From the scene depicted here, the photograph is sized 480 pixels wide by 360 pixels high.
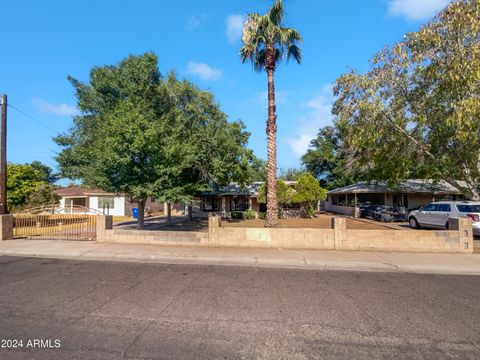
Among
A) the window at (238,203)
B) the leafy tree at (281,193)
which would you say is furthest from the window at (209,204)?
the leafy tree at (281,193)

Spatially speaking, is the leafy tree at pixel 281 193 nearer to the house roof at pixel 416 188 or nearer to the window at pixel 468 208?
the house roof at pixel 416 188

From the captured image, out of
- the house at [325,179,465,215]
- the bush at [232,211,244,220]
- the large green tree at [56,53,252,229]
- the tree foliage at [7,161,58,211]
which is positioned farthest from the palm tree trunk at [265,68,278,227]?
the tree foliage at [7,161,58,211]

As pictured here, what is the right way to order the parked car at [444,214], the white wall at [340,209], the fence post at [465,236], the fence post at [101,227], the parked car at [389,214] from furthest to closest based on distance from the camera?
the white wall at [340,209]
the parked car at [389,214]
the parked car at [444,214]
the fence post at [101,227]
the fence post at [465,236]

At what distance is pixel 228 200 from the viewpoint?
2984 centimetres

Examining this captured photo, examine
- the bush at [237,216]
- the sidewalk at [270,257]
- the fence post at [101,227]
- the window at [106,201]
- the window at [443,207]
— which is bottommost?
the sidewalk at [270,257]

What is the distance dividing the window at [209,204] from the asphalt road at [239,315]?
2241cm

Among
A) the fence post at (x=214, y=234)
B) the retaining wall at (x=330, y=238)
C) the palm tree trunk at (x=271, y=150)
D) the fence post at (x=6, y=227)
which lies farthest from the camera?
the palm tree trunk at (x=271, y=150)

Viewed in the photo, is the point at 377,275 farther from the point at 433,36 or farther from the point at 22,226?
the point at 22,226

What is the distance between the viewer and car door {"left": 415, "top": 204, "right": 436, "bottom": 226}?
1666cm

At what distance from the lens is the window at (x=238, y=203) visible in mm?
30188

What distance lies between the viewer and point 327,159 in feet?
148

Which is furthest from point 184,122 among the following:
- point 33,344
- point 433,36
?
point 33,344

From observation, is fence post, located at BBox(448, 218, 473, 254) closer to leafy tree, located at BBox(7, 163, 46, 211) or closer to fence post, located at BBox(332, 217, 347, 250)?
fence post, located at BBox(332, 217, 347, 250)

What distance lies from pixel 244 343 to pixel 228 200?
2601 centimetres
